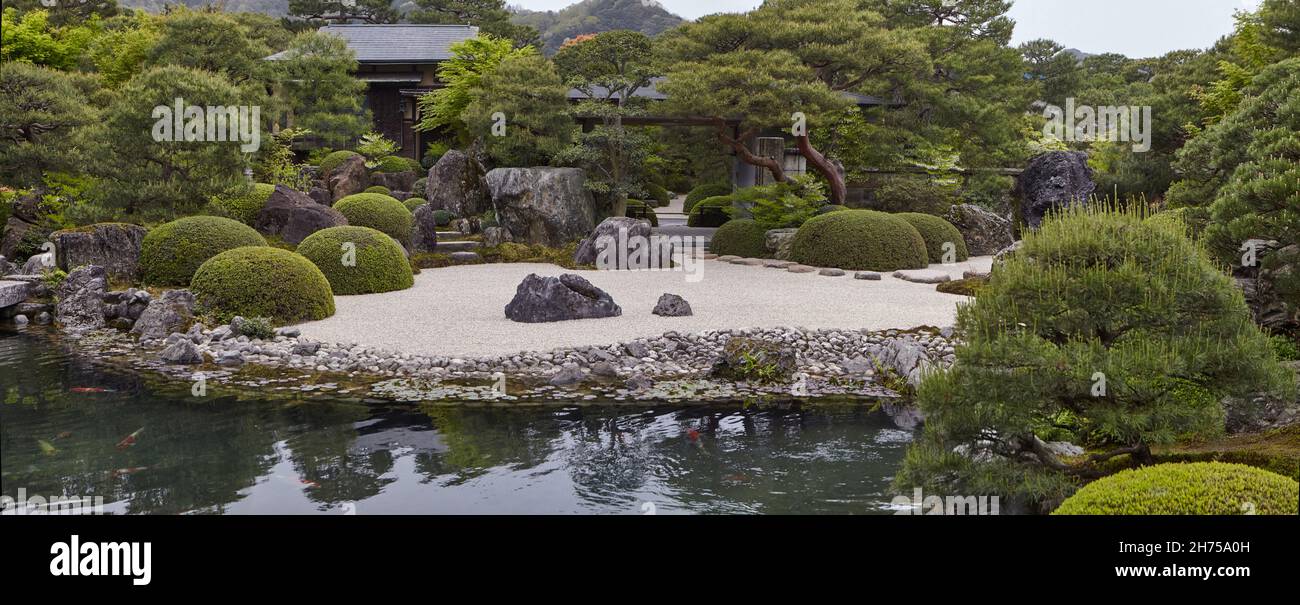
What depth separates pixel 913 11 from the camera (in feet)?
106

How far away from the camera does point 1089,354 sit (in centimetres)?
556

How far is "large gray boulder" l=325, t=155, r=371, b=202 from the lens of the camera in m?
25.3

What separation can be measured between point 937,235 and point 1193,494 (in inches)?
700

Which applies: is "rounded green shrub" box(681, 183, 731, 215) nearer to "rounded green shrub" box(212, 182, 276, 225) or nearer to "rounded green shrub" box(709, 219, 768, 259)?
"rounded green shrub" box(709, 219, 768, 259)

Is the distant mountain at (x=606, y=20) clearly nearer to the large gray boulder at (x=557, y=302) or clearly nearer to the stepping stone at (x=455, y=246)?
the stepping stone at (x=455, y=246)

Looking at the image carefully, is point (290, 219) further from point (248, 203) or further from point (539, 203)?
point (539, 203)

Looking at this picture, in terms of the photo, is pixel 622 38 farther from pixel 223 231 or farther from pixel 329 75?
pixel 223 231

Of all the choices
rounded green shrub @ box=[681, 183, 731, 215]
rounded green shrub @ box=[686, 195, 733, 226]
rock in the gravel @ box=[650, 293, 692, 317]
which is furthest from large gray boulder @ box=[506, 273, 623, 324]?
Result: rounded green shrub @ box=[681, 183, 731, 215]

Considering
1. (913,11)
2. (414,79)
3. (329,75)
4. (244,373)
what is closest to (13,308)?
(244,373)

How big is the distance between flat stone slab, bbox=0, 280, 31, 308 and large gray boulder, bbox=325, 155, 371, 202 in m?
9.82

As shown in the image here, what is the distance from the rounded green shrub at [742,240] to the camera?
22.5m

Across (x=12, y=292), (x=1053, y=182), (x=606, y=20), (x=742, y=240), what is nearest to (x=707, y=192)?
(x=742, y=240)

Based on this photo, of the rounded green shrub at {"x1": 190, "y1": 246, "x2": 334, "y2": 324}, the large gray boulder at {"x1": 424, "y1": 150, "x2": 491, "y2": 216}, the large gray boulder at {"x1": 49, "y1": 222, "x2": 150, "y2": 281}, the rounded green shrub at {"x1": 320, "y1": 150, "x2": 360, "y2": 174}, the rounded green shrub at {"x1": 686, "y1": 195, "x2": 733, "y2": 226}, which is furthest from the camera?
the rounded green shrub at {"x1": 686, "y1": 195, "x2": 733, "y2": 226}

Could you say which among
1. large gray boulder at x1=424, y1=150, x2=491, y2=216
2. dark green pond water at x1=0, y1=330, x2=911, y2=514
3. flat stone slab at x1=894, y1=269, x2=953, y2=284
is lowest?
dark green pond water at x1=0, y1=330, x2=911, y2=514
